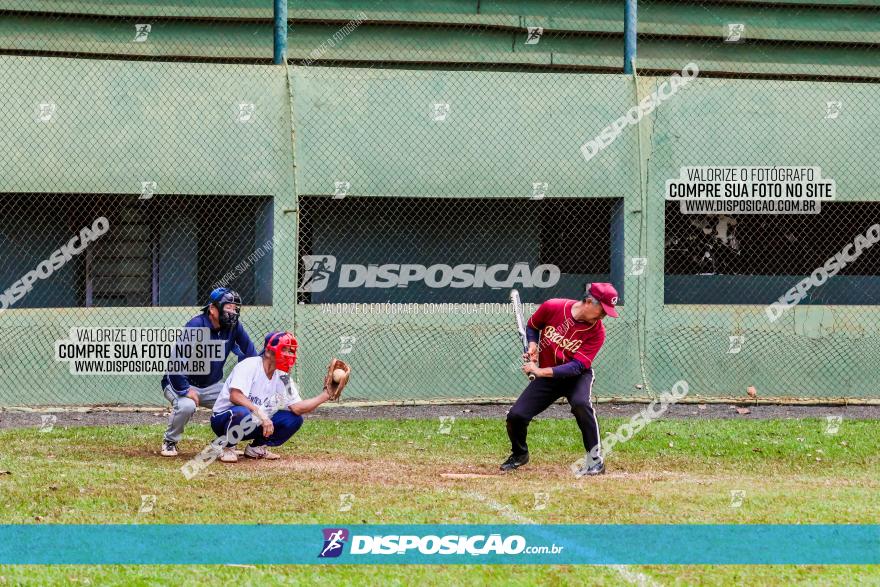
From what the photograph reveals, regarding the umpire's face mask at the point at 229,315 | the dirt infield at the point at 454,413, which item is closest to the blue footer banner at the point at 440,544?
the umpire's face mask at the point at 229,315

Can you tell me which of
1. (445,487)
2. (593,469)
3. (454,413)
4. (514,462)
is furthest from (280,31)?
(445,487)

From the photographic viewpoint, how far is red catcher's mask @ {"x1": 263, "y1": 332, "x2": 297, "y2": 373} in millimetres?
9711

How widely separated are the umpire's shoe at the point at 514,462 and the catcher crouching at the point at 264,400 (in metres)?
1.52

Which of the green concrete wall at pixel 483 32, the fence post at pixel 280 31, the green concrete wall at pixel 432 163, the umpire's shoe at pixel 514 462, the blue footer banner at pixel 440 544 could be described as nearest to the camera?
the blue footer banner at pixel 440 544

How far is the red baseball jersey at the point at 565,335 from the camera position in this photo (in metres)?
9.66

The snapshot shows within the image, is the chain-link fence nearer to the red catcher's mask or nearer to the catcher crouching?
the catcher crouching

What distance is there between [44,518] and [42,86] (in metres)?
7.59

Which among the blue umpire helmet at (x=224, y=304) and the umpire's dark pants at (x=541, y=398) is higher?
the blue umpire helmet at (x=224, y=304)

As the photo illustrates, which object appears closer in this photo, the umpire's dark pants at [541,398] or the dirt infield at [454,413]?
the umpire's dark pants at [541,398]

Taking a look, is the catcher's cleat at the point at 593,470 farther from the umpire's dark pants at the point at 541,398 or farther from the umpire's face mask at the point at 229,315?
the umpire's face mask at the point at 229,315

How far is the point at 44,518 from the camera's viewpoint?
752 cm

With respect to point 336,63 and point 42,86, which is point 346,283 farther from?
point 42,86

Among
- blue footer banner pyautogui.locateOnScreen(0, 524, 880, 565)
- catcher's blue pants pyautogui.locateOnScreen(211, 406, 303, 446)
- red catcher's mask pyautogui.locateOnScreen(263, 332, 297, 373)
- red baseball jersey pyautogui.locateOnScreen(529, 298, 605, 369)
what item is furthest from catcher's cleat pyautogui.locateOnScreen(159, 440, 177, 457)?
red baseball jersey pyautogui.locateOnScreen(529, 298, 605, 369)

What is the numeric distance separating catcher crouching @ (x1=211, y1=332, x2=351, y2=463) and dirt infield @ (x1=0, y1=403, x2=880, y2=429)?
3207 millimetres
